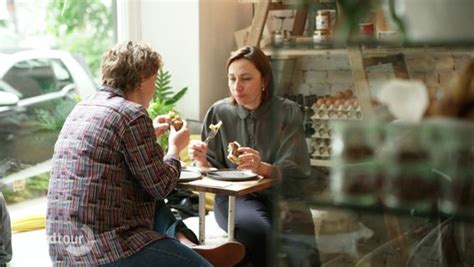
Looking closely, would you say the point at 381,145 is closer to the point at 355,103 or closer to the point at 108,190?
the point at 355,103

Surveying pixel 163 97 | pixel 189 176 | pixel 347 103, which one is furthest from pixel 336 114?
pixel 163 97

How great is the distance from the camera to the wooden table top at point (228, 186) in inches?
87.1

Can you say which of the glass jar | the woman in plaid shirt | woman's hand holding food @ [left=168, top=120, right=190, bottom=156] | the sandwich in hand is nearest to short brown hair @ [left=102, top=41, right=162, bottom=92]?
the woman in plaid shirt

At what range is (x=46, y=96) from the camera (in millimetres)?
3275

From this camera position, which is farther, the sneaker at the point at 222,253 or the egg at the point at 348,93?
the sneaker at the point at 222,253

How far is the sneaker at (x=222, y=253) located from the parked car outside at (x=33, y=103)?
1.38m

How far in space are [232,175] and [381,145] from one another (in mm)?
1524

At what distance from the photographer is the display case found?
0.86 metres

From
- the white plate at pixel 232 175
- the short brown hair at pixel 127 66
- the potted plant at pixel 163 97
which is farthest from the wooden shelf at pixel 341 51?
the potted plant at pixel 163 97

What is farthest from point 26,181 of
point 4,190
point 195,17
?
point 195,17

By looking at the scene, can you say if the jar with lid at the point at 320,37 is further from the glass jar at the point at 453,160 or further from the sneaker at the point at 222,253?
the sneaker at the point at 222,253

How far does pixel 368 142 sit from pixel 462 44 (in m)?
0.20

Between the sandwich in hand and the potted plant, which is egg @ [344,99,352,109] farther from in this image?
the potted plant

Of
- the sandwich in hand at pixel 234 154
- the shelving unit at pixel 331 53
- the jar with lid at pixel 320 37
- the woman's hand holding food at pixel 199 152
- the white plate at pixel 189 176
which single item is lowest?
the white plate at pixel 189 176
